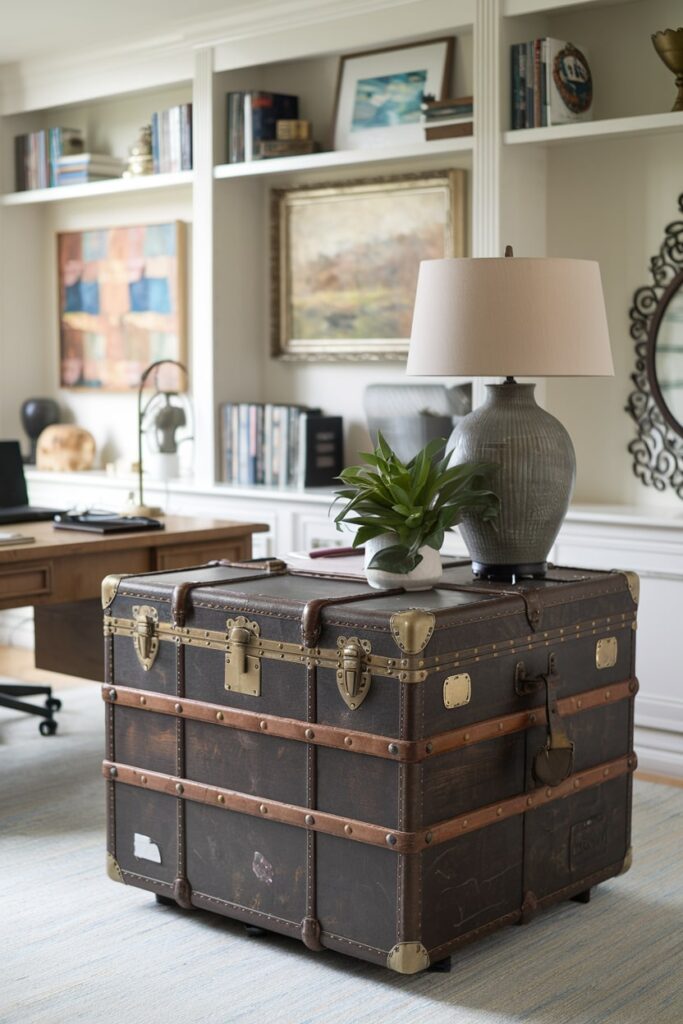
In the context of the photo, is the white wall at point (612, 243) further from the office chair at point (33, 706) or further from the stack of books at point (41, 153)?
the stack of books at point (41, 153)

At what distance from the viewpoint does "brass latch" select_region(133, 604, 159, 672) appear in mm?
2996

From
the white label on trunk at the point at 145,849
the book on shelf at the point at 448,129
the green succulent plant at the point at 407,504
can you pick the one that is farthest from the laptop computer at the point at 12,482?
the green succulent plant at the point at 407,504

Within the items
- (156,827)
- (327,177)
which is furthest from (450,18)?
(156,827)

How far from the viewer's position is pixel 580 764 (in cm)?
304

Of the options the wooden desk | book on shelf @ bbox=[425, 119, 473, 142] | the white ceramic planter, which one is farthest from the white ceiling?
the white ceramic planter

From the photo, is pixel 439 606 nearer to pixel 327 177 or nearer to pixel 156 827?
pixel 156 827

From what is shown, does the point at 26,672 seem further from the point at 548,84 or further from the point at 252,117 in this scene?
the point at 548,84

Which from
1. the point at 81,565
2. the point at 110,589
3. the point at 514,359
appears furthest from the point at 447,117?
A: the point at 110,589

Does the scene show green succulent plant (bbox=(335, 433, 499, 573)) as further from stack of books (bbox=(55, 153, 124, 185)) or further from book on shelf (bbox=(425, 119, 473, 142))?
stack of books (bbox=(55, 153, 124, 185))

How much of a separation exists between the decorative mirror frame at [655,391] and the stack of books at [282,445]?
1266mm

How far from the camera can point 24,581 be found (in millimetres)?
3855

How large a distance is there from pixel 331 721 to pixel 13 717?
8.53ft

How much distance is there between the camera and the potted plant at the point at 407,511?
9.35 feet

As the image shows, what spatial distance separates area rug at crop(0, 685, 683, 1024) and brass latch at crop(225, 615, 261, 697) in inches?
22.6
